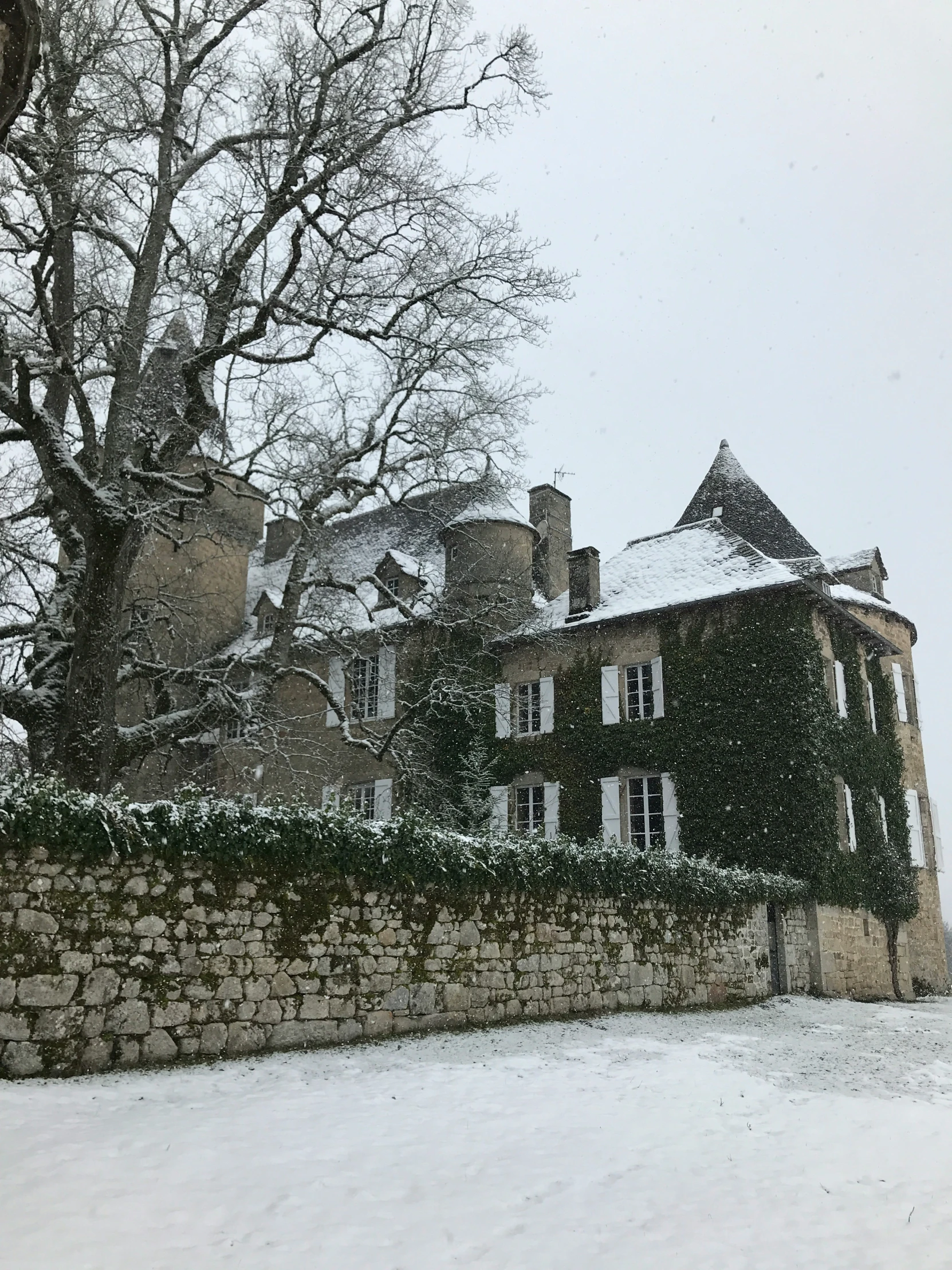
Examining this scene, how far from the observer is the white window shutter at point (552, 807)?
19812 millimetres

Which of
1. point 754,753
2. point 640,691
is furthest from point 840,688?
point 640,691

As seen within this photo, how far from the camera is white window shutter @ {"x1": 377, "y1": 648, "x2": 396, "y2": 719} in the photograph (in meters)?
22.2

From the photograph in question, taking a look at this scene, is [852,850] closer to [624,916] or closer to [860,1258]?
[624,916]

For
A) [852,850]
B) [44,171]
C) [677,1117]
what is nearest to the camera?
[677,1117]

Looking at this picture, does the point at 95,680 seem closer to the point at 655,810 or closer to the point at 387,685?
the point at 655,810

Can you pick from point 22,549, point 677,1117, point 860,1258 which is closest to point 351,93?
point 22,549

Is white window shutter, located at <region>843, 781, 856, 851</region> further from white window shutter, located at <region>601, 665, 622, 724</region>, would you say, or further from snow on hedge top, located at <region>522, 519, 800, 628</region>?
white window shutter, located at <region>601, 665, 622, 724</region>

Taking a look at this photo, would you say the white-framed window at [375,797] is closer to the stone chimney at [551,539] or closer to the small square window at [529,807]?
the small square window at [529,807]

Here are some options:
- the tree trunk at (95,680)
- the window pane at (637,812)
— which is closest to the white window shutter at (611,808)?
the window pane at (637,812)

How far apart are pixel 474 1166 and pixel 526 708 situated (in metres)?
15.9

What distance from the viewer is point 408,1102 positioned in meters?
6.74

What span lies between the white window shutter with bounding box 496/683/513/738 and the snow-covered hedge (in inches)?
308

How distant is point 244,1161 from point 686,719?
14567mm

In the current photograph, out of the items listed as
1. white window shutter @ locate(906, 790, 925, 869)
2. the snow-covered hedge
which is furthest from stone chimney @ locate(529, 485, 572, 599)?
the snow-covered hedge
